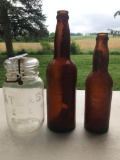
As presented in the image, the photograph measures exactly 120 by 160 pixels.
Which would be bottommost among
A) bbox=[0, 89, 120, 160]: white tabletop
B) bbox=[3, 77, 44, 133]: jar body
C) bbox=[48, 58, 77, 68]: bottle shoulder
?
bbox=[0, 89, 120, 160]: white tabletop

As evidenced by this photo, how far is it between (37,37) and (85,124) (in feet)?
2.37

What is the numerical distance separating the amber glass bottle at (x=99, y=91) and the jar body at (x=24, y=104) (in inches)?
3.7

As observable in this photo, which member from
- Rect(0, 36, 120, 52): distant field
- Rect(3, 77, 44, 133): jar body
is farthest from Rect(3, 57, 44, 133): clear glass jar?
Rect(0, 36, 120, 52): distant field

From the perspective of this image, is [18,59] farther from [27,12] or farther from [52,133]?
[27,12]

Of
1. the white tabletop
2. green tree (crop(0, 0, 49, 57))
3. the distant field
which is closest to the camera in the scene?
the white tabletop

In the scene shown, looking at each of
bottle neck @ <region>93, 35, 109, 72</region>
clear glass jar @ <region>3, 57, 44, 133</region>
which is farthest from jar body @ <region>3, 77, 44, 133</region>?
bottle neck @ <region>93, 35, 109, 72</region>

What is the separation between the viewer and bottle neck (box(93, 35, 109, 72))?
1.20 feet

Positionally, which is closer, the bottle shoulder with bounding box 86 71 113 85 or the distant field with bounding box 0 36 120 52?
the bottle shoulder with bounding box 86 71 113 85

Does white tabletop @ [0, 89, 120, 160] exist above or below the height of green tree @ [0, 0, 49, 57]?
below

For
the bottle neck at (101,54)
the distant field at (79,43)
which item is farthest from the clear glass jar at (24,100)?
the distant field at (79,43)

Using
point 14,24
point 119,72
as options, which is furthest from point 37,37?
point 119,72

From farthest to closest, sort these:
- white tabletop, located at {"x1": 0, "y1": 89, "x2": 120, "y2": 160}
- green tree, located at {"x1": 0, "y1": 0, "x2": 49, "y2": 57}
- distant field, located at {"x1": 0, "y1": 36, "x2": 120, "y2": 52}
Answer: green tree, located at {"x1": 0, "y1": 0, "x2": 49, "y2": 57} → distant field, located at {"x1": 0, "y1": 36, "x2": 120, "y2": 52} → white tabletop, located at {"x1": 0, "y1": 89, "x2": 120, "y2": 160}

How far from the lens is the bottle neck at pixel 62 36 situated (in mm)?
361

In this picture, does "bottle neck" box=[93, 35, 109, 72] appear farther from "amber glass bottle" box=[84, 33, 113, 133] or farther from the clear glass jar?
the clear glass jar
